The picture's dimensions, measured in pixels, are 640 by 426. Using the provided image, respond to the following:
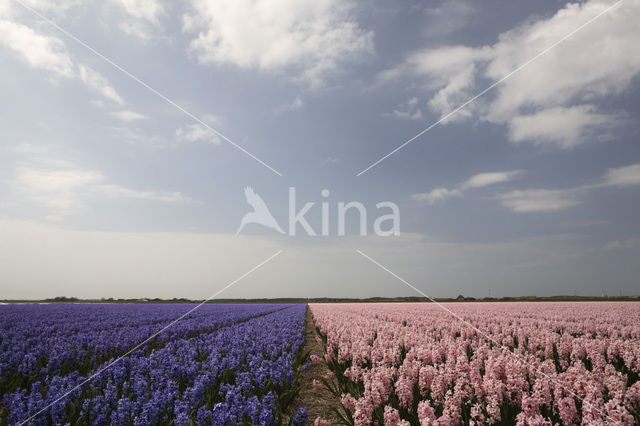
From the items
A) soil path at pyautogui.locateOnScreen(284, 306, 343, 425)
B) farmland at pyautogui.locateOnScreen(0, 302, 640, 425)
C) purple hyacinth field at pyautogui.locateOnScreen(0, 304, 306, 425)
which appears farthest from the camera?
soil path at pyautogui.locateOnScreen(284, 306, 343, 425)

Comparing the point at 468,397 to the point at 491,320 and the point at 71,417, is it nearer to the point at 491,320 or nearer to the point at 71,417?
the point at 71,417

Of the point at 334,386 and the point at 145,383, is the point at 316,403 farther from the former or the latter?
the point at 145,383

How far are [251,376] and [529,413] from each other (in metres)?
5.08

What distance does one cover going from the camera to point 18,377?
7664 millimetres

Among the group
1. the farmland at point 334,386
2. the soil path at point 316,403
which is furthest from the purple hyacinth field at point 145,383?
the soil path at point 316,403

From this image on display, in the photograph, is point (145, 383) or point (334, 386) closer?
point (145, 383)

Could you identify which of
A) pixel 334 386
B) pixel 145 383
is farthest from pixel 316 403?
pixel 145 383

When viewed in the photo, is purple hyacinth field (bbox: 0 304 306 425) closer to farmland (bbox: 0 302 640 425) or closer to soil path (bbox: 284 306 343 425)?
farmland (bbox: 0 302 640 425)

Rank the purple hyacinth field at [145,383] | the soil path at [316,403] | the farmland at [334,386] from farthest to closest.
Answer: the soil path at [316,403] < the purple hyacinth field at [145,383] < the farmland at [334,386]

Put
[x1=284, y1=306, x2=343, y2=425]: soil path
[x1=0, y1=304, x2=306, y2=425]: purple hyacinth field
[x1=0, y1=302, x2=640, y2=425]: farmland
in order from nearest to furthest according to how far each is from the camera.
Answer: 1. [x1=0, y1=302, x2=640, y2=425]: farmland
2. [x1=0, y1=304, x2=306, y2=425]: purple hyacinth field
3. [x1=284, y1=306, x2=343, y2=425]: soil path

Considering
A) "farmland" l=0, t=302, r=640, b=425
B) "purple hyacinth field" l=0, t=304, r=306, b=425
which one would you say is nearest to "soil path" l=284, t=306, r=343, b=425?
"farmland" l=0, t=302, r=640, b=425

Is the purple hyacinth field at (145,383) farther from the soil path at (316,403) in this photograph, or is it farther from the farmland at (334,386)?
the soil path at (316,403)

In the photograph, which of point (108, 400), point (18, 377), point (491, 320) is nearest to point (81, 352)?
point (18, 377)

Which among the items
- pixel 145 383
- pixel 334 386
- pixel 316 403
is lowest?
pixel 316 403
